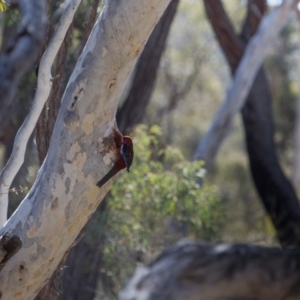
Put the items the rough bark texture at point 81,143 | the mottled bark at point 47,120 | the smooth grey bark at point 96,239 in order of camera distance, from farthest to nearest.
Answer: the smooth grey bark at point 96,239 < the mottled bark at point 47,120 < the rough bark texture at point 81,143

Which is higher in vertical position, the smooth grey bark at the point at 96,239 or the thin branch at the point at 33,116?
the thin branch at the point at 33,116

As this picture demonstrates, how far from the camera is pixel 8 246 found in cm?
386

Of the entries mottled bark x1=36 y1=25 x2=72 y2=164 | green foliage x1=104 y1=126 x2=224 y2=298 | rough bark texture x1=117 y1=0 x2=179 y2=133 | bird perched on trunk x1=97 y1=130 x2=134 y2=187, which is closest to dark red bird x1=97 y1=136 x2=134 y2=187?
bird perched on trunk x1=97 y1=130 x2=134 y2=187

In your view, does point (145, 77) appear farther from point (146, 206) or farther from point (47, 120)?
point (47, 120)

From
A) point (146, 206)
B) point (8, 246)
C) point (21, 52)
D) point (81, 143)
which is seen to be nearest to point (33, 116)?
point (81, 143)

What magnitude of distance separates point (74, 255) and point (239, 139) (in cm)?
1527

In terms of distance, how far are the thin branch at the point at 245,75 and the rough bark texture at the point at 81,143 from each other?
6738 millimetres

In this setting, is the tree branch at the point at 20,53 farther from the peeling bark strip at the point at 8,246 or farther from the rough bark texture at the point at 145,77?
the rough bark texture at the point at 145,77

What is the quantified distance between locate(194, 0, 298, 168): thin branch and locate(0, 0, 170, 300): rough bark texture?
674 cm

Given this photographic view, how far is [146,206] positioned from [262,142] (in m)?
3.58

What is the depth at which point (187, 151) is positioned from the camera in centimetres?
2002

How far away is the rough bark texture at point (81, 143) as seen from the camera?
12.7 ft

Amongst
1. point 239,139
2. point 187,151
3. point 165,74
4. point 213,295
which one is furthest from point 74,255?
point 239,139

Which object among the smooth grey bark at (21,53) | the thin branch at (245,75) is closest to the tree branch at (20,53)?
the smooth grey bark at (21,53)
